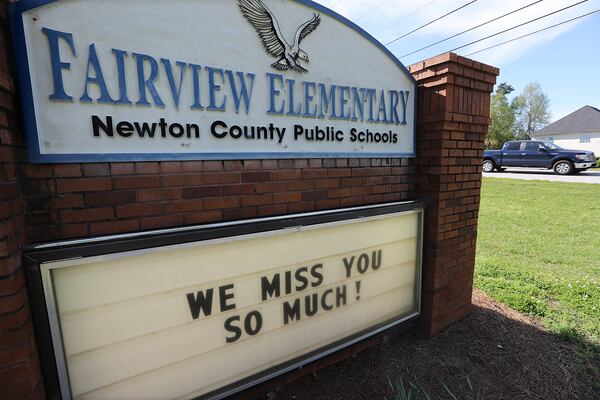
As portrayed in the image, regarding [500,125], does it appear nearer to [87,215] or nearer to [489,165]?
[489,165]

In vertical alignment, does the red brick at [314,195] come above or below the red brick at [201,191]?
below

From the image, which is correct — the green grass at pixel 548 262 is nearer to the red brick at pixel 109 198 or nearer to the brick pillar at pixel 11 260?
the red brick at pixel 109 198

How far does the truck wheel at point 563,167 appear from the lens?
16438mm

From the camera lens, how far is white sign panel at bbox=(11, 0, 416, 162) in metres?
1.44

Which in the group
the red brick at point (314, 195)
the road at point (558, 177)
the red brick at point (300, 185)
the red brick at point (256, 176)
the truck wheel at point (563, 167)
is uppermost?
the red brick at point (256, 176)

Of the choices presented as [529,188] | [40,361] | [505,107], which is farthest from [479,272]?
[505,107]

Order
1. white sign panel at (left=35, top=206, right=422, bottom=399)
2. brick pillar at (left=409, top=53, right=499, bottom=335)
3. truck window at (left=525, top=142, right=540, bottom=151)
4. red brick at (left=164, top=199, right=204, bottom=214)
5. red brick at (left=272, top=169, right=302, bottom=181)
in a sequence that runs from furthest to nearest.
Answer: truck window at (left=525, top=142, right=540, bottom=151) → brick pillar at (left=409, top=53, right=499, bottom=335) → red brick at (left=272, top=169, right=302, bottom=181) → red brick at (left=164, top=199, right=204, bottom=214) → white sign panel at (left=35, top=206, right=422, bottom=399)

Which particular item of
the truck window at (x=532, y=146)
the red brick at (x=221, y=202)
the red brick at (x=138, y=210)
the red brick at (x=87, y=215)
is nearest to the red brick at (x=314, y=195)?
the red brick at (x=221, y=202)

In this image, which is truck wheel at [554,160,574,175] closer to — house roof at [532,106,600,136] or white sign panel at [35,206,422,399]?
white sign panel at [35,206,422,399]

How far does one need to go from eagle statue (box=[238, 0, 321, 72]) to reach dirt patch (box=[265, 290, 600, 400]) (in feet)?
7.51

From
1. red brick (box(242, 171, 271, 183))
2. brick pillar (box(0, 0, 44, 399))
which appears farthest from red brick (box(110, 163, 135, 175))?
red brick (box(242, 171, 271, 183))

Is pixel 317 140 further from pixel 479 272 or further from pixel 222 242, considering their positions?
pixel 479 272

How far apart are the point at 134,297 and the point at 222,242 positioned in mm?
549

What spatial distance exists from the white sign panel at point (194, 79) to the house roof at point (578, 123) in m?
44.9
